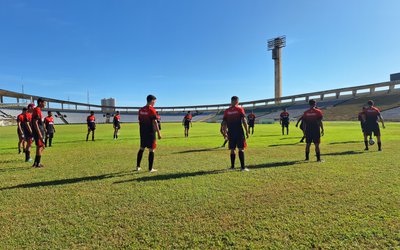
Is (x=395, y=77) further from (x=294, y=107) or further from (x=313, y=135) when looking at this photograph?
(x=313, y=135)

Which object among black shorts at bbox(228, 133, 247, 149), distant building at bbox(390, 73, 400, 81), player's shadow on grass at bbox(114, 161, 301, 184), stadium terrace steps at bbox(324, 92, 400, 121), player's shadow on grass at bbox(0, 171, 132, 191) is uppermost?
distant building at bbox(390, 73, 400, 81)

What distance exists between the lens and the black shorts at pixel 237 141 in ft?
25.6

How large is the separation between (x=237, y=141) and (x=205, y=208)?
3456 mm

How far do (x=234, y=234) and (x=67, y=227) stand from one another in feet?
8.52

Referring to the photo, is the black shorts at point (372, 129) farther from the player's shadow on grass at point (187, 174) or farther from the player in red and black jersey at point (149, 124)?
the player in red and black jersey at point (149, 124)

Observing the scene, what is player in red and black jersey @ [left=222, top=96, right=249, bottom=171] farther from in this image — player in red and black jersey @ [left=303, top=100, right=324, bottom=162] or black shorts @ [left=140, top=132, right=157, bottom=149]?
player in red and black jersey @ [left=303, top=100, right=324, bottom=162]

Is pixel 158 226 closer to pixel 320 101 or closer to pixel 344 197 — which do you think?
pixel 344 197

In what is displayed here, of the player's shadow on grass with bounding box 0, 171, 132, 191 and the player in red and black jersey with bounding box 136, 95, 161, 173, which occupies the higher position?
the player in red and black jersey with bounding box 136, 95, 161, 173

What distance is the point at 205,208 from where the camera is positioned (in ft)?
15.5

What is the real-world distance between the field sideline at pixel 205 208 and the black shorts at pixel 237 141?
0.85 m

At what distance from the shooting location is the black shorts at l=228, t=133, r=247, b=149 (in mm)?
7805

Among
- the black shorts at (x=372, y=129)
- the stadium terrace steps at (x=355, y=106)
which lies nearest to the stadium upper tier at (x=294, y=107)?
the stadium terrace steps at (x=355, y=106)

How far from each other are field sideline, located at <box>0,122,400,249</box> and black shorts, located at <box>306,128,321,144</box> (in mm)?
1258

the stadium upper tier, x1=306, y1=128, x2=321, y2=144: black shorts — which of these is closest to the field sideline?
x1=306, y1=128, x2=321, y2=144: black shorts
